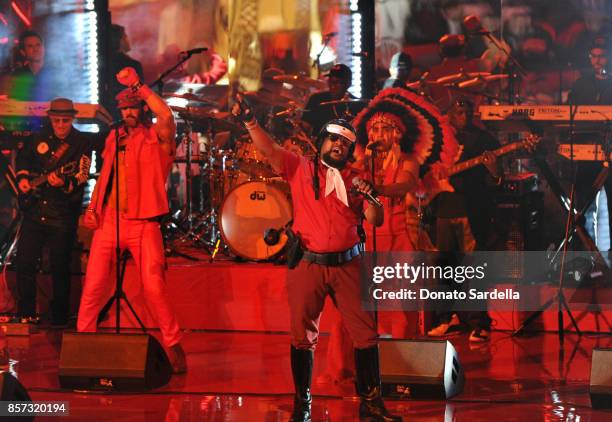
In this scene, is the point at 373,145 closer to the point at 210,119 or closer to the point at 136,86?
the point at 136,86

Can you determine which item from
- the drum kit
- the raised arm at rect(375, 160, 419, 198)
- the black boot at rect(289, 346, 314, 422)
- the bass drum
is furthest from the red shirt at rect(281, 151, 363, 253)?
the bass drum

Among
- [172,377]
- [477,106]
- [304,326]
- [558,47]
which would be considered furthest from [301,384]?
[558,47]

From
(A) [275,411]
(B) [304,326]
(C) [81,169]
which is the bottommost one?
(A) [275,411]

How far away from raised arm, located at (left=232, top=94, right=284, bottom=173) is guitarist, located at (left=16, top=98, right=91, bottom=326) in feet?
14.1

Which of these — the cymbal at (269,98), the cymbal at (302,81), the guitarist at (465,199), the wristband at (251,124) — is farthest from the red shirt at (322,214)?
the cymbal at (269,98)

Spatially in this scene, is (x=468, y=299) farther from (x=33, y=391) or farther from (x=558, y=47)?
(x=33, y=391)

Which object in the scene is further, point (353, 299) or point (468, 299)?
point (468, 299)

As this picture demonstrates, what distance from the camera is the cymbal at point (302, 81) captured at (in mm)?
12852

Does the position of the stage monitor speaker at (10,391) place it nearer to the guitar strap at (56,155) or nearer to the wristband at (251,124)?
the wristband at (251,124)

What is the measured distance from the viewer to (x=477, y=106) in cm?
1212

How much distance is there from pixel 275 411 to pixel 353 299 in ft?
3.77

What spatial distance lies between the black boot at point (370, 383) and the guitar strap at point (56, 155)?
4.97m


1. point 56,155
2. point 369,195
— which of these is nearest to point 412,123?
point 369,195

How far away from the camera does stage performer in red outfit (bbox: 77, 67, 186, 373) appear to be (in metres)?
8.17
